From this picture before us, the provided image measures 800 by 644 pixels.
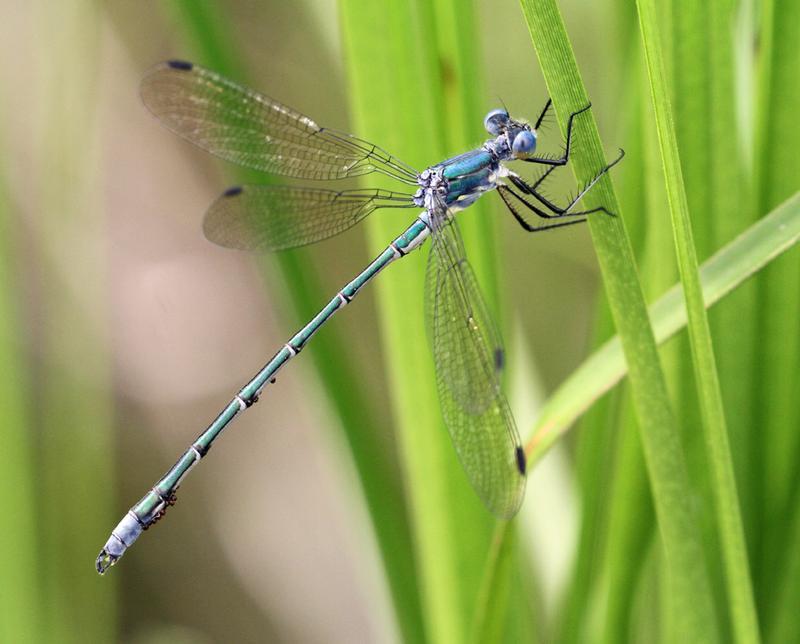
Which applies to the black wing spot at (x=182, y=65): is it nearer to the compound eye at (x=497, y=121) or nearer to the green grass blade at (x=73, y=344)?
the green grass blade at (x=73, y=344)

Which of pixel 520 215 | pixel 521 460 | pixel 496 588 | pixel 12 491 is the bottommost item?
pixel 12 491

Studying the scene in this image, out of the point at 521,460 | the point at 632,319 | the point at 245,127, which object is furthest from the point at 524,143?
the point at 632,319

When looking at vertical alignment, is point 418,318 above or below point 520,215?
below

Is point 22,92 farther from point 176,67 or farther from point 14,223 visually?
point 176,67

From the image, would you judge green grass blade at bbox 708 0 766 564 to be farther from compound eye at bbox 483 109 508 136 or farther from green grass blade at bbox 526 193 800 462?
compound eye at bbox 483 109 508 136

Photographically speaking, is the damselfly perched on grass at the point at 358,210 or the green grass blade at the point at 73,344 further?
the green grass blade at the point at 73,344

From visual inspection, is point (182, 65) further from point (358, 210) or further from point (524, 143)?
point (524, 143)

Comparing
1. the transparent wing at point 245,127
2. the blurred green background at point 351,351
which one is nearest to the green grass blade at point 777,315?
the blurred green background at point 351,351
